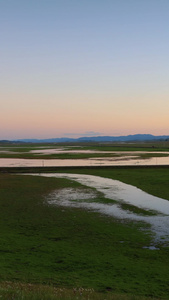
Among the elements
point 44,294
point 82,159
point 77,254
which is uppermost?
point 82,159

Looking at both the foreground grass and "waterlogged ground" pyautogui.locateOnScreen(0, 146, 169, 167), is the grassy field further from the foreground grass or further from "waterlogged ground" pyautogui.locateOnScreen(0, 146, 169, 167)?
"waterlogged ground" pyautogui.locateOnScreen(0, 146, 169, 167)

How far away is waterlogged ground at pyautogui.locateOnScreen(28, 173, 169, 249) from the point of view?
2078 centimetres

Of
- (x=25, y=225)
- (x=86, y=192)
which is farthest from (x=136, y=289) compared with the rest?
(x=86, y=192)

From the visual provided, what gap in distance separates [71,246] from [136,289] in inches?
204

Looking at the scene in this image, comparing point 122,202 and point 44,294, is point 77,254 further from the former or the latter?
point 122,202

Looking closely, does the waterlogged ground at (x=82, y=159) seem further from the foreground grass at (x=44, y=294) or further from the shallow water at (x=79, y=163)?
the foreground grass at (x=44, y=294)

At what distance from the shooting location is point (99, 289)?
11320 mm

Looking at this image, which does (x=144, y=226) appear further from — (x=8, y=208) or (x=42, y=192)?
(x=42, y=192)

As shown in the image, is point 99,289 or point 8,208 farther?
point 8,208

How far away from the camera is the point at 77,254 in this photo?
1468 centimetres

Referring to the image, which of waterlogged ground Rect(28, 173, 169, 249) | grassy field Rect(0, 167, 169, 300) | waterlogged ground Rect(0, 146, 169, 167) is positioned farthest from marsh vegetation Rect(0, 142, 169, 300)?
waterlogged ground Rect(0, 146, 169, 167)

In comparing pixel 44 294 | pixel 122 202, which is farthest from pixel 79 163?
pixel 44 294

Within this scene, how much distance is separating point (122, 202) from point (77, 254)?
526 inches

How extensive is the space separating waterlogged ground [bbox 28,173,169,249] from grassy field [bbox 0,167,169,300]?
55.0 inches
